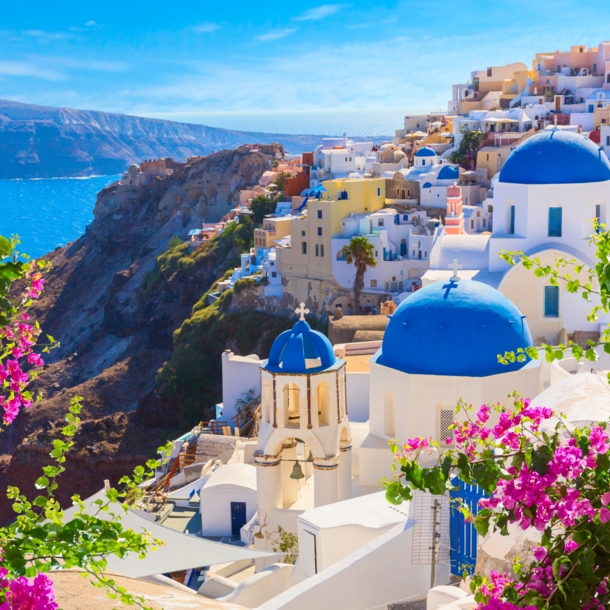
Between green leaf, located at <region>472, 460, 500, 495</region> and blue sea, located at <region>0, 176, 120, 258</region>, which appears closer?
green leaf, located at <region>472, 460, 500, 495</region>

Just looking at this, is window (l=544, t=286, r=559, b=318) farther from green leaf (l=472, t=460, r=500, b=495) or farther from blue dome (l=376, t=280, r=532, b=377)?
green leaf (l=472, t=460, r=500, b=495)

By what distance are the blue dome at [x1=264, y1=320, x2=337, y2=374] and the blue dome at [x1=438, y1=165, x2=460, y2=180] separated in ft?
112

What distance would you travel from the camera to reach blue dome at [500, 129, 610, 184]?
23.5m

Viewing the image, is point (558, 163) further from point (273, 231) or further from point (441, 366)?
point (273, 231)

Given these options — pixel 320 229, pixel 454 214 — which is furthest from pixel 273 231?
pixel 454 214

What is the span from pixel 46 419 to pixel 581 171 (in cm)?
4379

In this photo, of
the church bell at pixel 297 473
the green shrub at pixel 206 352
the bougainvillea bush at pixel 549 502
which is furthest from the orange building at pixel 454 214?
the bougainvillea bush at pixel 549 502

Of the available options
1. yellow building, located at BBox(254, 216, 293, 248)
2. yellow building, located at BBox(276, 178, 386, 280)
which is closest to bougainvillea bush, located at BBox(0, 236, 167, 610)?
yellow building, located at BBox(276, 178, 386, 280)

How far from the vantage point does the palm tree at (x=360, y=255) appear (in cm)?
4144

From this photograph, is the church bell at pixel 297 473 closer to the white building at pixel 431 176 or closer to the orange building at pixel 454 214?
the orange building at pixel 454 214

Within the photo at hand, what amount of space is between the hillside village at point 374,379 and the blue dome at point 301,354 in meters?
0.02

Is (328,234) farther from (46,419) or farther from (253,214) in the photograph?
(46,419)

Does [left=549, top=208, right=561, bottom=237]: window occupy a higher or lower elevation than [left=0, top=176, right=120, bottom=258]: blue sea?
higher

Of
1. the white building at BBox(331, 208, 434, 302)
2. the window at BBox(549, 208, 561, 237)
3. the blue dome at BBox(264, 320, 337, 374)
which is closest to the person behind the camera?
the blue dome at BBox(264, 320, 337, 374)
